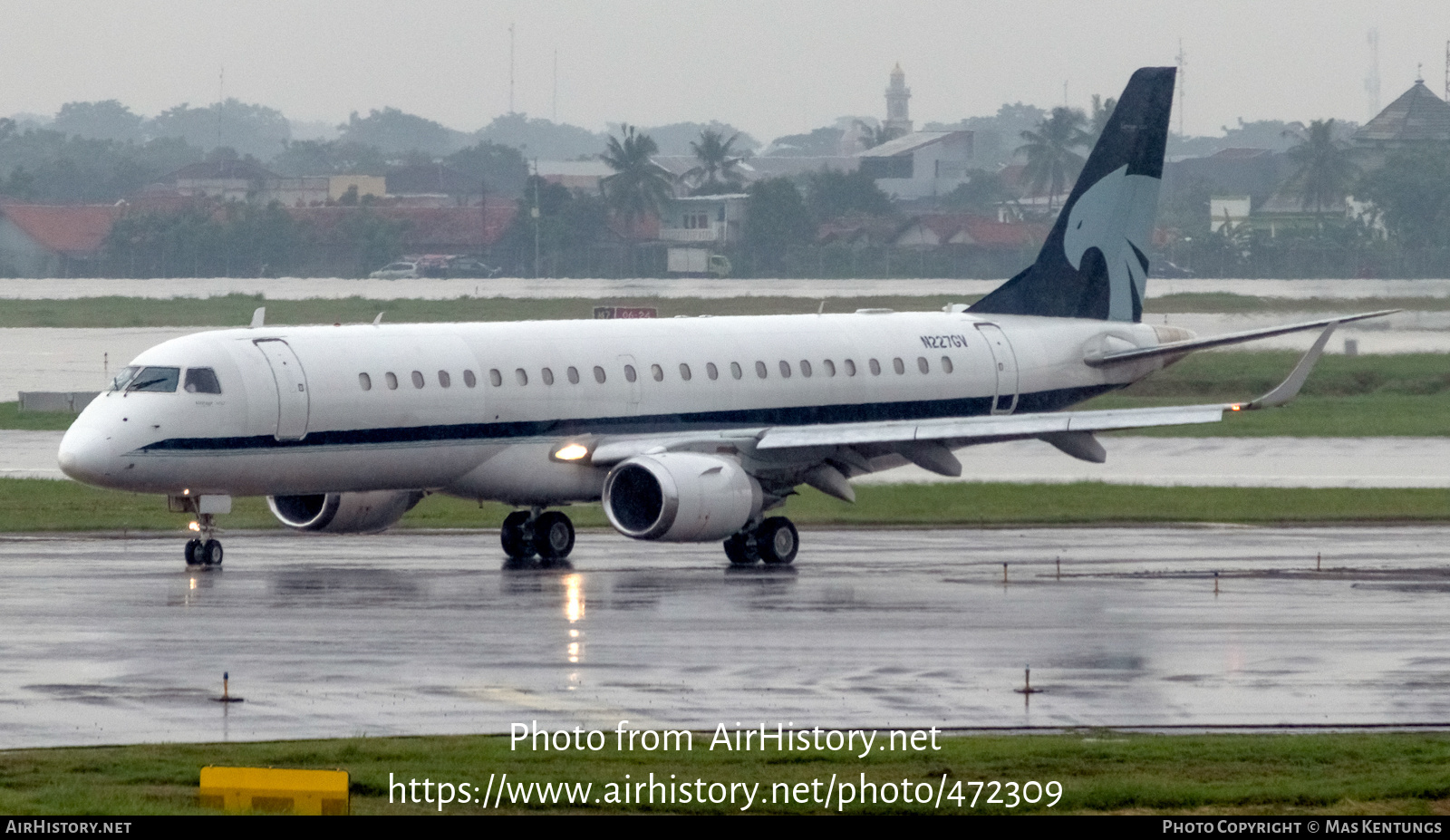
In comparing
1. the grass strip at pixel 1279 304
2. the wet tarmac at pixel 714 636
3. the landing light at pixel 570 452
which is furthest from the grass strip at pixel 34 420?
the grass strip at pixel 1279 304

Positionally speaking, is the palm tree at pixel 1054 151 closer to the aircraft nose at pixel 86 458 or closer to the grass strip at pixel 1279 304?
the grass strip at pixel 1279 304

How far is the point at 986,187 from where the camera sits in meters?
163

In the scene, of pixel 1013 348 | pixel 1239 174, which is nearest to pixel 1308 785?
pixel 1013 348

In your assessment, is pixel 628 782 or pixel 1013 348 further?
pixel 1013 348

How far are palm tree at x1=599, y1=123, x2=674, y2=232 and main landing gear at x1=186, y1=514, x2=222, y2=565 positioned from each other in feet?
353

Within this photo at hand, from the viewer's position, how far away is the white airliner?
3312 centimetres

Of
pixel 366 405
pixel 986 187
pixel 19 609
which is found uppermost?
pixel 986 187

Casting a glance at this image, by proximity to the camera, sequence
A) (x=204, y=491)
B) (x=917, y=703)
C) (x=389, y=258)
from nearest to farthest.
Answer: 1. (x=917, y=703)
2. (x=204, y=491)
3. (x=389, y=258)

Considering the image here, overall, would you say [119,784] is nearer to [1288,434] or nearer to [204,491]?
[204,491]

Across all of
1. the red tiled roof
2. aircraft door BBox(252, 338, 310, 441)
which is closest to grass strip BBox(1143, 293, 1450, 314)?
aircraft door BBox(252, 338, 310, 441)

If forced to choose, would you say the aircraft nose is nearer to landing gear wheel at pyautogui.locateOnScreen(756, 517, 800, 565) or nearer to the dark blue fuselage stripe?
the dark blue fuselage stripe

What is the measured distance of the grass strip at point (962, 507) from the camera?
42.5 metres

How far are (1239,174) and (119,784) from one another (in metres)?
170

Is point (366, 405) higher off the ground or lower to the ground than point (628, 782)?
higher
